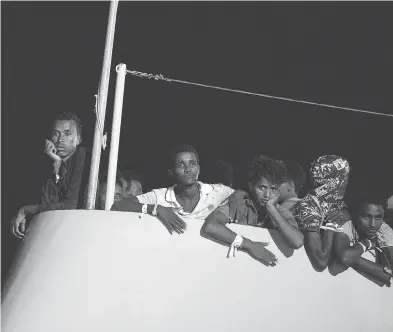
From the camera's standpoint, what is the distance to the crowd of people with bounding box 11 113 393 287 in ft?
13.4

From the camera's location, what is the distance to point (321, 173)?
4.32 m

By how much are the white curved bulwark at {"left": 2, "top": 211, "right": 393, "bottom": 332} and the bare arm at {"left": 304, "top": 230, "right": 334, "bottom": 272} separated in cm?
3

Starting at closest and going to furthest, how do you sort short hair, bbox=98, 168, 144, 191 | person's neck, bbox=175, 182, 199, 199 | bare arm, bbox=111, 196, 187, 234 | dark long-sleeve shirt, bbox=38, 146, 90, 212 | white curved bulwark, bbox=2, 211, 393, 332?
white curved bulwark, bbox=2, 211, 393, 332 < bare arm, bbox=111, 196, 187, 234 < dark long-sleeve shirt, bbox=38, 146, 90, 212 < person's neck, bbox=175, 182, 199, 199 < short hair, bbox=98, 168, 144, 191

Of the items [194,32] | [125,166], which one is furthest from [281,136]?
[125,166]

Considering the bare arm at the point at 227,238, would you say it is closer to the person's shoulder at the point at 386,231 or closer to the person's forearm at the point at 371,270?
the person's forearm at the point at 371,270

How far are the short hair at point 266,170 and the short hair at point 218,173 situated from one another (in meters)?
0.95

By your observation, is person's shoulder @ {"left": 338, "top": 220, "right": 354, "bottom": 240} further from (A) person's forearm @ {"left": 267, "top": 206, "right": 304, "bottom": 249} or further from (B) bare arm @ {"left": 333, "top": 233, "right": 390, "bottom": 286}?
(A) person's forearm @ {"left": 267, "top": 206, "right": 304, "bottom": 249}

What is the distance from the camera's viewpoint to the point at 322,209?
14.0ft

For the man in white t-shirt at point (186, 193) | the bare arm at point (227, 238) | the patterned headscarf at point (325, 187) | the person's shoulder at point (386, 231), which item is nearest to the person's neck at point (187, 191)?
the man in white t-shirt at point (186, 193)

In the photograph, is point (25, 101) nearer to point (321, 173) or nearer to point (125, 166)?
point (125, 166)

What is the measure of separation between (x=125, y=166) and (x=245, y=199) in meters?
1.60

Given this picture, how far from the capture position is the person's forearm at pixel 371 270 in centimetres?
428

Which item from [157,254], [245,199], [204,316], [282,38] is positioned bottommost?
[204,316]

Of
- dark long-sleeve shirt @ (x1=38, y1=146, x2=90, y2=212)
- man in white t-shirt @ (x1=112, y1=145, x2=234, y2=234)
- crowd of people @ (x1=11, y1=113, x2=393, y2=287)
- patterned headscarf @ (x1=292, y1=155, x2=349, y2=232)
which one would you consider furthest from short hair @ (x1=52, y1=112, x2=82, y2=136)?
patterned headscarf @ (x1=292, y1=155, x2=349, y2=232)
